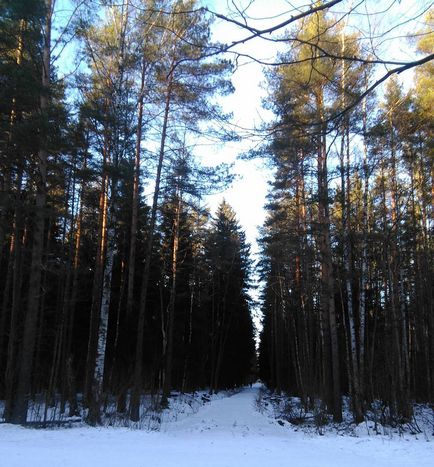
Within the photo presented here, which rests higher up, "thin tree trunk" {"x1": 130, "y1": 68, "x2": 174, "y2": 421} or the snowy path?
"thin tree trunk" {"x1": 130, "y1": 68, "x2": 174, "y2": 421}

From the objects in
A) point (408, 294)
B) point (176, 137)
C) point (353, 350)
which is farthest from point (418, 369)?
point (176, 137)

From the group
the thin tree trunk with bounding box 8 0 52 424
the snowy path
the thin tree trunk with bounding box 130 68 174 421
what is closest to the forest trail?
the thin tree trunk with bounding box 130 68 174 421

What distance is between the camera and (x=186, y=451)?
889 cm

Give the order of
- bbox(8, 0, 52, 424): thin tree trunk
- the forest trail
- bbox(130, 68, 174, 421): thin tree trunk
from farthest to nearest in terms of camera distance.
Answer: bbox(130, 68, 174, 421): thin tree trunk < the forest trail < bbox(8, 0, 52, 424): thin tree trunk

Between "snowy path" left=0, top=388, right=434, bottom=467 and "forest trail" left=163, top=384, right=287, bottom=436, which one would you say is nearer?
"snowy path" left=0, top=388, right=434, bottom=467

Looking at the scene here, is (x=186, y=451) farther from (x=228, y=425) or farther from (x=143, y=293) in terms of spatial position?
(x=228, y=425)

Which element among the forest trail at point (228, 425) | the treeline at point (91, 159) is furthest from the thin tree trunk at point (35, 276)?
the forest trail at point (228, 425)

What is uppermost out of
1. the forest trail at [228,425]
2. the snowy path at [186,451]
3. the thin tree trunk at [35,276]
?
the thin tree trunk at [35,276]

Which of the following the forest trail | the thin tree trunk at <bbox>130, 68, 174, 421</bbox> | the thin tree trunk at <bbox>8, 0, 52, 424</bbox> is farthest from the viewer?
the thin tree trunk at <bbox>130, 68, 174, 421</bbox>

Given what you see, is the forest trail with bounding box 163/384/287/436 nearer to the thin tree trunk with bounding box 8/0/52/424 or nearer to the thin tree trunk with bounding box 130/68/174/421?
the thin tree trunk with bounding box 130/68/174/421

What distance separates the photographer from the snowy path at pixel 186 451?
7.38 meters

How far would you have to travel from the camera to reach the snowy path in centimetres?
738

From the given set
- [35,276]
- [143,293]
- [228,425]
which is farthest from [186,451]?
[228,425]

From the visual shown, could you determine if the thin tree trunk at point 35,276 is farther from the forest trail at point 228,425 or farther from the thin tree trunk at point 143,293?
the forest trail at point 228,425
